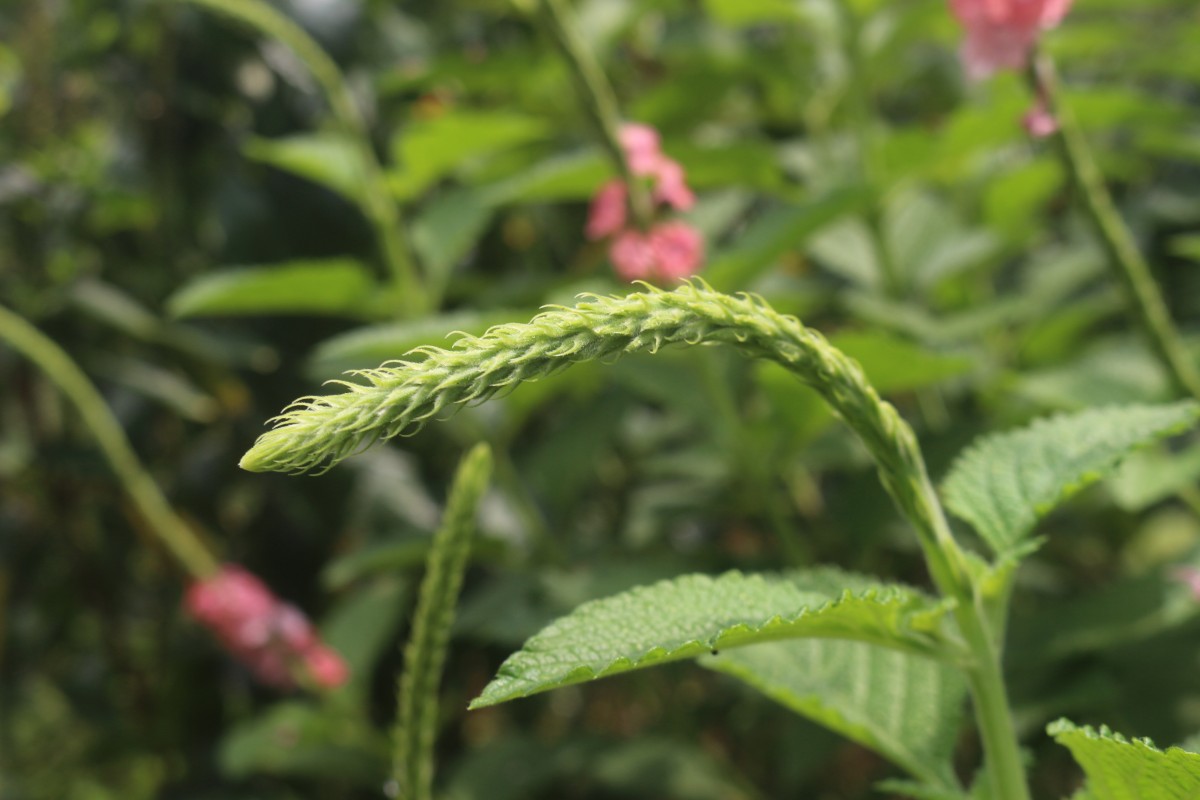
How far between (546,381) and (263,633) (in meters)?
0.43

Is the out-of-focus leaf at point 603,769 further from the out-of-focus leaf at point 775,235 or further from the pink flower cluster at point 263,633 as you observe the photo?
the out-of-focus leaf at point 775,235

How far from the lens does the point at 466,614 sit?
3.46 ft

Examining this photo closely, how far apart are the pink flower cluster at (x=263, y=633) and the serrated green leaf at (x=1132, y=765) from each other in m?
0.94

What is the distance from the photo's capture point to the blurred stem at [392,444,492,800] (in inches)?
19.0

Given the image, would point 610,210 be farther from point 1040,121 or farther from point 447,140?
point 1040,121

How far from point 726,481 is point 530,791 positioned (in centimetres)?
36

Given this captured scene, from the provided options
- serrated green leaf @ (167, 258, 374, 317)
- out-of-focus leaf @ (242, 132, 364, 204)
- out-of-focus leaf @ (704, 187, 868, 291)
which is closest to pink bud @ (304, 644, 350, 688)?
serrated green leaf @ (167, 258, 374, 317)

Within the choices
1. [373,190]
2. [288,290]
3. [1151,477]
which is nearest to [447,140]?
[373,190]

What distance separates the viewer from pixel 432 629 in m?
0.49

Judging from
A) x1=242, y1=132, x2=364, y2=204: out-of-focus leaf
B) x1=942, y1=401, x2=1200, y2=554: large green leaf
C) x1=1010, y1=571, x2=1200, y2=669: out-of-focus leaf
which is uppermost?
x1=242, y1=132, x2=364, y2=204: out-of-focus leaf

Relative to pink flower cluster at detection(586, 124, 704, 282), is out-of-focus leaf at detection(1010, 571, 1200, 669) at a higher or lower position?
lower

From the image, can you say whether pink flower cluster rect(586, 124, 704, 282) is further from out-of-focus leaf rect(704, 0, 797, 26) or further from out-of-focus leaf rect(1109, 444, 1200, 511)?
out-of-focus leaf rect(1109, 444, 1200, 511)

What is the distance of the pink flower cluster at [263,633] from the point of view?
1.21 m

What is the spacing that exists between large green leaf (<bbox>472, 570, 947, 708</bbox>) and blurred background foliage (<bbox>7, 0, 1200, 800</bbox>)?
0.42 metres
